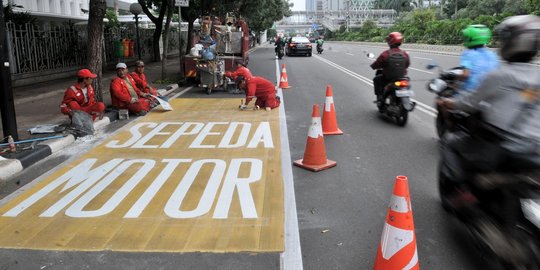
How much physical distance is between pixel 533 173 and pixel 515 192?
162 mm

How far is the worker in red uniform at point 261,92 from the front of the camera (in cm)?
1060

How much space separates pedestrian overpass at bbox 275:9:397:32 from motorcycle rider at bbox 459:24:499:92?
106683 mm

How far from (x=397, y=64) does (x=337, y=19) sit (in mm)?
126849

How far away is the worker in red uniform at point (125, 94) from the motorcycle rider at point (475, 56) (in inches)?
262

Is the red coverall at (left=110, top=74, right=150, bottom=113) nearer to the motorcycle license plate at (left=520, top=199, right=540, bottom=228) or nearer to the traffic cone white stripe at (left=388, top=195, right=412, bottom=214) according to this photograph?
the traffic cone white stripe at (left=388, top=195, right=412, bottom=214)

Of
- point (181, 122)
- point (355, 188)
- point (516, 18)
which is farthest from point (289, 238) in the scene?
point (181, 122)

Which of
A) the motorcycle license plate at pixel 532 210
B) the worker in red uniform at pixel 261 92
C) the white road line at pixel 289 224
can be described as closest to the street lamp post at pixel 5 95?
the white road line at pixel 289 224

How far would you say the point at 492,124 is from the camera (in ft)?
11.1

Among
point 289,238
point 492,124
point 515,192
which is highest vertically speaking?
point 492,124

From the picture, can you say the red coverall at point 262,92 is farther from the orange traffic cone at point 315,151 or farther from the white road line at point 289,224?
the orange traffic cone at point 315,151

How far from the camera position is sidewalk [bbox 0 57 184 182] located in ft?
21.0

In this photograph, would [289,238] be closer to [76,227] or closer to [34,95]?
[76,227]

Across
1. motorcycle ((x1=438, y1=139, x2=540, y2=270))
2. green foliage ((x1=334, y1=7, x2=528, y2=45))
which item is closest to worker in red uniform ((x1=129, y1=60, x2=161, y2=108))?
motorcycle ((x1=438, y1=139, x2=540, y2=270))

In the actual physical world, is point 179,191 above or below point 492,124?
below
